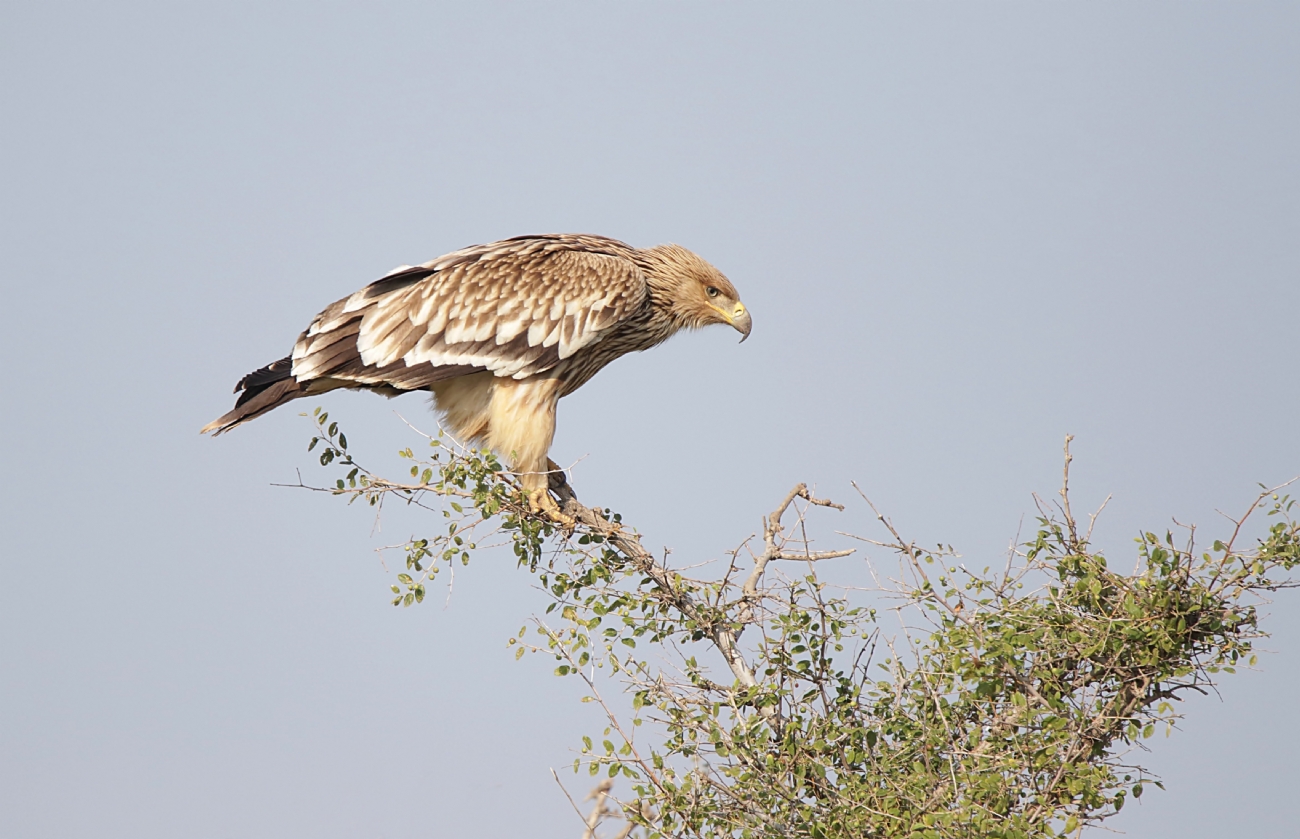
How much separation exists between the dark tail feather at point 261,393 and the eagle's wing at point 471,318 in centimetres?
8

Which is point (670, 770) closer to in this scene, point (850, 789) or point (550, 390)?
point (850, 789)

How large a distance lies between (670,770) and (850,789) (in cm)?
58

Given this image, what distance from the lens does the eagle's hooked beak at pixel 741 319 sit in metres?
6.61

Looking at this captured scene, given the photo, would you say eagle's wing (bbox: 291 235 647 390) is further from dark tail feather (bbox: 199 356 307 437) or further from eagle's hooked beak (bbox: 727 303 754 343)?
eagle's hooked beak (bbox: 727 303 754 343)

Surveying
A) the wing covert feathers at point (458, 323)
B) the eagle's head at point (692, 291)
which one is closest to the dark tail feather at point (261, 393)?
the wing covert feathers at point (458, 323)

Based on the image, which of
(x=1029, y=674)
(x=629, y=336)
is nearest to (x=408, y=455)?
(x=629, y=336)

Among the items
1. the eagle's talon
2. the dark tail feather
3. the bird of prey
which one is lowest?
the eagle's talon

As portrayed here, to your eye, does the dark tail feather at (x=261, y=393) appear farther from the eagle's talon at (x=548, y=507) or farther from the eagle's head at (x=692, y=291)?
the eagle's head at (x=692, y=291)

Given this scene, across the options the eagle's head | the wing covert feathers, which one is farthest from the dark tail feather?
the eagle's head

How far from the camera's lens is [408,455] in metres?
4.57

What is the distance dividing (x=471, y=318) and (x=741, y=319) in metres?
1.64

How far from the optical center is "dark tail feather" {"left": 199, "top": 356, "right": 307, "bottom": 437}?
5.46m

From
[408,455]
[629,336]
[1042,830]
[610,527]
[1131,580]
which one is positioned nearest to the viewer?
[1042,830]

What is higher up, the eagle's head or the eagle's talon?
the eagle's head
